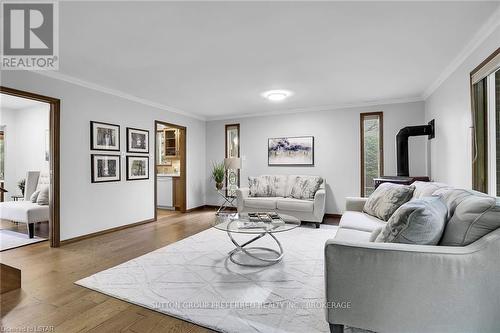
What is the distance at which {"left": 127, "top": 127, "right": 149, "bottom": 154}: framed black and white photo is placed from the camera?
4695mm

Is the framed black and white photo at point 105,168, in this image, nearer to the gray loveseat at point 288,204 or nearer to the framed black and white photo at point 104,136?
the framed black and white photo at point 104,136

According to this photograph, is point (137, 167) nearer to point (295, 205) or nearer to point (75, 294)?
point (75, 294)

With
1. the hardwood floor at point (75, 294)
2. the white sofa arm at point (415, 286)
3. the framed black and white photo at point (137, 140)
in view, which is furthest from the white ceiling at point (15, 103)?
the white sofa arm at point (415, 286)

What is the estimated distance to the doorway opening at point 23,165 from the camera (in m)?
4.13

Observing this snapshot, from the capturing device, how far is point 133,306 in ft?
6.82

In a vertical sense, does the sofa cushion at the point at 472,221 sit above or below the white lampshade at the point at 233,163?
below

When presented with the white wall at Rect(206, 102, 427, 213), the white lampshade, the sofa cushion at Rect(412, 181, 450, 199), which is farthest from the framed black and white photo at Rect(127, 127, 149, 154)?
the sofa cushion at Rect(412, 181, 450, 199)

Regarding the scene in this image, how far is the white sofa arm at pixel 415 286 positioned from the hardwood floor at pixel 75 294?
1.06m

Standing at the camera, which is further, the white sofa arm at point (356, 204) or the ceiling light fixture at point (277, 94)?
the ceiling light fixture at point (277, 94)

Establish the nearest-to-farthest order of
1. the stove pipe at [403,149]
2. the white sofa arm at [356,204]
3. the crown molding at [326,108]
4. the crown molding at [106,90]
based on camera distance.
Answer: the crown molding at [106,90], the white sofa arm at [356,204], the stove pipe at [403,149], the crown molding at [326,108]

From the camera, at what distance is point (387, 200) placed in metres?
2.99

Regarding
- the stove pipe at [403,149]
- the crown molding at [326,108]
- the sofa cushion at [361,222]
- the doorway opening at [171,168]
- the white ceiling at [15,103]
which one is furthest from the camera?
the doorway opening at [171,168]

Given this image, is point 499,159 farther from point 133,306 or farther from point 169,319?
point 133,306

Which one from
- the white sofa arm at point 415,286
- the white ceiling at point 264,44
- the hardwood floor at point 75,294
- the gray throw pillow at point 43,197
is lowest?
the hardwood floor at point 75,294
